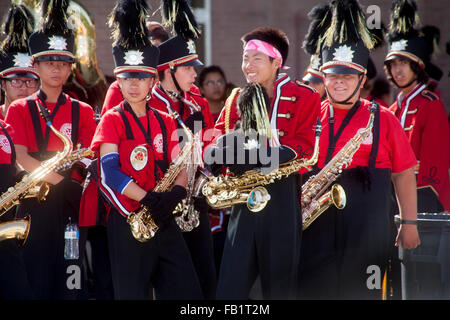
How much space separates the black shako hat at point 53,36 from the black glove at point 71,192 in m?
1.00

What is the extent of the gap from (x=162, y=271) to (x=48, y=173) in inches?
51.8

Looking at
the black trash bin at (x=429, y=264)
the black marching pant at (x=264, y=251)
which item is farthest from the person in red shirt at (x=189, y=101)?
the black trash bin at (x=429, y=264)

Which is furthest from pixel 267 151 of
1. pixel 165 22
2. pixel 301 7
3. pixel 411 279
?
pixel 301 7

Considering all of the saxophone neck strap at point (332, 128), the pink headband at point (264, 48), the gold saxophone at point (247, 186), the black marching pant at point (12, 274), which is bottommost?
the black marching pant at point (12, 274)

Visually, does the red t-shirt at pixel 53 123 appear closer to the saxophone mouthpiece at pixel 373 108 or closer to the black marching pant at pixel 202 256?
the black marching pant at pixel 202 256

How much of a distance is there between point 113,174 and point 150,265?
65 centimetres

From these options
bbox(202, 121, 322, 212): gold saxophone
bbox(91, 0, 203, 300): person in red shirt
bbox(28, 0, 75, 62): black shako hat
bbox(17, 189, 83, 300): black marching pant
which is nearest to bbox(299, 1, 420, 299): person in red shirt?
bbox(202, 121, 322, 212): gold saxophone

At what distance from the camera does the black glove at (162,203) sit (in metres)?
5.20

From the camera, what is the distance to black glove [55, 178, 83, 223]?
6188mm

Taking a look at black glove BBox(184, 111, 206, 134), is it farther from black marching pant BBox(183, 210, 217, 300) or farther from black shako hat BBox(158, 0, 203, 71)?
black marching pant BBox(183, 210, 217, 300)

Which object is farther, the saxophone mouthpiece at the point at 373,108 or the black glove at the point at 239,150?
the saxophone mouthpiece at the point at 373,108

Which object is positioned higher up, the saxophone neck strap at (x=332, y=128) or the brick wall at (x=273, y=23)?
the brick wall at (x=273, y=23)
